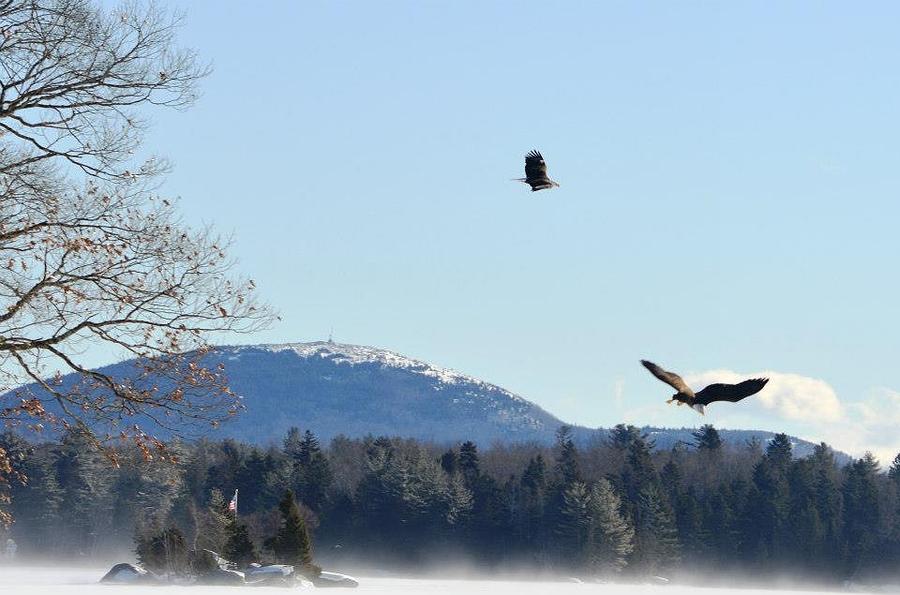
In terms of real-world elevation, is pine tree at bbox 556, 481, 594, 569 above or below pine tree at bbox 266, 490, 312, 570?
above

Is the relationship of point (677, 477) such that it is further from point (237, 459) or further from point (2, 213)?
point (2, 213)

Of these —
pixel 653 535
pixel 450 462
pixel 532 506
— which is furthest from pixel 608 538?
pixel 450 462

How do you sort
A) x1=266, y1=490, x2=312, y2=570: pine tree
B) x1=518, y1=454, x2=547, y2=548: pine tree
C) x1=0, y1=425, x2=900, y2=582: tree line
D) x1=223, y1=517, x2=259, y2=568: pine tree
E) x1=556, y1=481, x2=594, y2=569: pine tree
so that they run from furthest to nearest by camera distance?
1. x1=518, y1=454, x2=547, y2=548: pine tree
2. x1=0, y1=425, x2=900, y2=582: tree line
3. x1=556, y1=481, x2=594, y2=569: pine tree
4. x1=223, y1=517, x2=259, y2=568: pine tree
5. x1=266, y1=490, x2=312, y2=570: pine tree

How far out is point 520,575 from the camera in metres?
120

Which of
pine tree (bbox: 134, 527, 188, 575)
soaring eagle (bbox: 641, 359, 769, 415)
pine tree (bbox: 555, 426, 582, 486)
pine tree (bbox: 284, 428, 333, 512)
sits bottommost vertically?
pine tree (bbox: 134, 527, 188, 575)

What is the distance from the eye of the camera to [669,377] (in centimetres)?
1650

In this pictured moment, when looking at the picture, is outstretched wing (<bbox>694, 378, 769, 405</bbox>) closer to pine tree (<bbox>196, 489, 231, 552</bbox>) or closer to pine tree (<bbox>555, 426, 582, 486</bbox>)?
pine tree (<bbox>196, 489, 231, 552</bbox>)

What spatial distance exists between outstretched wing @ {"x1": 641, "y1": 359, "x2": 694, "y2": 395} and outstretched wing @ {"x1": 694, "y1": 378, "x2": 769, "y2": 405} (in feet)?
1.44

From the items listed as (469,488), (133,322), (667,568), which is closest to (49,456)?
(469,488)

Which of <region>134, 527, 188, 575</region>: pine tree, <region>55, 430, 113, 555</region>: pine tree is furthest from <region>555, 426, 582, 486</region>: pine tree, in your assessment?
<region>134, 527, 188, 575</region>: pine tree

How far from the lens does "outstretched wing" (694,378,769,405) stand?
17.0 m

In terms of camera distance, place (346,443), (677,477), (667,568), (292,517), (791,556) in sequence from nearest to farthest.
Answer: (292,517) < (667,568) < (791,556) < (677,477) < (346,443)

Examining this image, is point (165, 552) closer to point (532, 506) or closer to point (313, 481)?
point (313, 481)

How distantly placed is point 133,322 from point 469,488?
10863 centimetres
